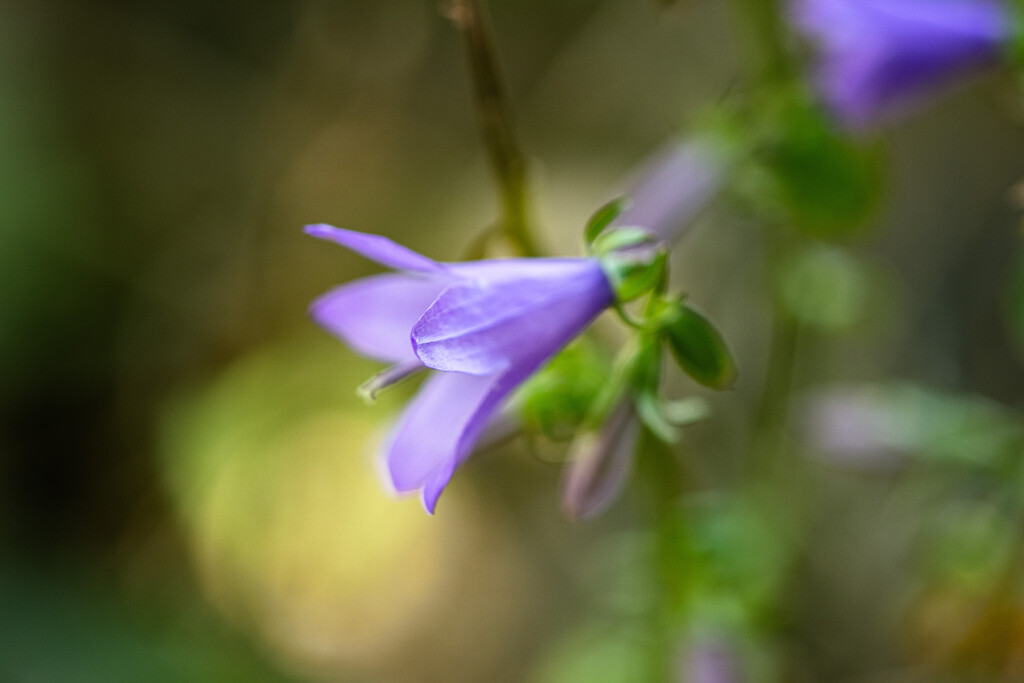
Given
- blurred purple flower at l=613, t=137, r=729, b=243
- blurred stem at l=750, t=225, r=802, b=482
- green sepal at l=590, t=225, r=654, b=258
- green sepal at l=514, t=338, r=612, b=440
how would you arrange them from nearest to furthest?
green sepal at l=590, t=225, r=654, b=258
green sepal at l=514, t=338, r=612, b=440
blurred purple flower at l=613, t=137, r=729, b=243
blurred stem at l=750, t=225, r=802, b=482

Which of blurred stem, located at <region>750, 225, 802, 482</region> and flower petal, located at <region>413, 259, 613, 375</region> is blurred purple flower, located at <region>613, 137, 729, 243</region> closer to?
blurred stem, located at <region>750, 225, 802, 482</region>

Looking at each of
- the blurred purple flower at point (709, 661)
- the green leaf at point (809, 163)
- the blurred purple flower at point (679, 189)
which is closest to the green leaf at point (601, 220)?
the blurred purple flower at point (679, 189)

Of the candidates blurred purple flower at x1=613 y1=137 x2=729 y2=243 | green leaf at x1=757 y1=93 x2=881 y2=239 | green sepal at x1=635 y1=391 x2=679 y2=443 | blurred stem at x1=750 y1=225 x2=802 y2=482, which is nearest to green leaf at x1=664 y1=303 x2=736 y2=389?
green sepal at x1=635 y1=391 x2=679 y2=443

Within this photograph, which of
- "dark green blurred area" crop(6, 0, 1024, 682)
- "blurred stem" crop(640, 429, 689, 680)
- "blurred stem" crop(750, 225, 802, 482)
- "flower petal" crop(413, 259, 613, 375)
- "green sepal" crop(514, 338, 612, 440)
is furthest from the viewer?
"dark green blurred area" crop(6, 0, 1024, 682)

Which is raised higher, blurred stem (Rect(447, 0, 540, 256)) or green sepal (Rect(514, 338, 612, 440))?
blurred stem (Rect(447, 0, 540, 256))

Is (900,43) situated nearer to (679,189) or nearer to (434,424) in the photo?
(679,189)

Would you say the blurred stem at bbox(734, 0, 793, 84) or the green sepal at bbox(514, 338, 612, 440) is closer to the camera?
the green sepal at bbox(514, 338, 612, 440)

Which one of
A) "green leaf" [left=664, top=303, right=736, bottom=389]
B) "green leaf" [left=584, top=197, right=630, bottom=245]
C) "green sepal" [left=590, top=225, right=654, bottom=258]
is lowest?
"green leaf" [left=664, top=303, right=736, bottom=389]

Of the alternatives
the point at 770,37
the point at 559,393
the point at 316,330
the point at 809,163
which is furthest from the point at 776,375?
the point at 316,330
